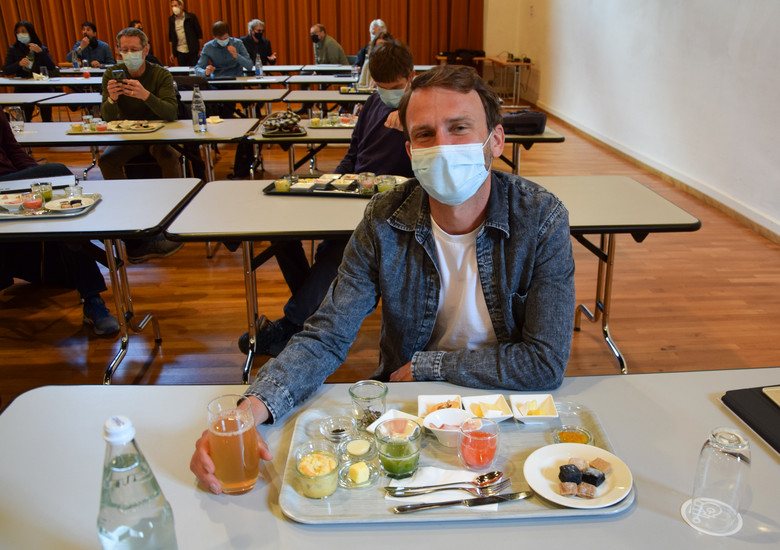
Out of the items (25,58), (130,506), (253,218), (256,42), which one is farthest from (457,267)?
(256,42)

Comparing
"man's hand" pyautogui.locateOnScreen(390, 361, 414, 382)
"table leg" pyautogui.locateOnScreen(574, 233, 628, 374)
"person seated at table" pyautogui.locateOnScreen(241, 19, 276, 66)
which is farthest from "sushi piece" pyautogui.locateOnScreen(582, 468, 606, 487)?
"person seated at table" pyautogui.locateOnScreen(241, 19, 276, 66)

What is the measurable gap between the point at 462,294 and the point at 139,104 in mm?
3566

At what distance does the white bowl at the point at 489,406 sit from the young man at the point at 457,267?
0.20ft

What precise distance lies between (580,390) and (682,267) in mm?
2850

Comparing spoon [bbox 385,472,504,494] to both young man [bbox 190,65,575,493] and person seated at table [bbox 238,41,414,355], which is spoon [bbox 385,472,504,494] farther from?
person seated at table [bbox 238,41,414,355]

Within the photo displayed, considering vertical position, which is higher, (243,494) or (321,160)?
(243,494)

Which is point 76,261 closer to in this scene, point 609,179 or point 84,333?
point 84,333

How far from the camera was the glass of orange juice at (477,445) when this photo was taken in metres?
0.99

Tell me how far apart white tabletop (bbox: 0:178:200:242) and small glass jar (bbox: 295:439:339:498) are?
137 cm

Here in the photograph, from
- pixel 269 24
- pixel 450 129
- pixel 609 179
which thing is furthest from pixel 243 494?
pixel 269 24

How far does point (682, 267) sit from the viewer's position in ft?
12.2

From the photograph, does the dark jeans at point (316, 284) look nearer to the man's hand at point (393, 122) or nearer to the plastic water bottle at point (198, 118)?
the man's hand at point (393, 122)

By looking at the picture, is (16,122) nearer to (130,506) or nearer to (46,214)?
(46,214)

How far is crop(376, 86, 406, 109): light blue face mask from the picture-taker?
9.78 feet
